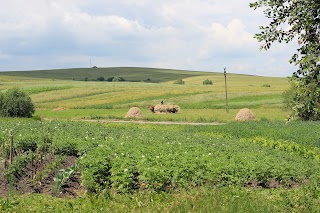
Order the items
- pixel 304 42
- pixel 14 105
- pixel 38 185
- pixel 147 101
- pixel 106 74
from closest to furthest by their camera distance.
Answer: pixel 304 42, pixel 38 185, pixel 14 105, pixel 147 101, pixel 106 74

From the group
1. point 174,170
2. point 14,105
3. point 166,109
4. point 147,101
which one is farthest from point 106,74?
point 174,170

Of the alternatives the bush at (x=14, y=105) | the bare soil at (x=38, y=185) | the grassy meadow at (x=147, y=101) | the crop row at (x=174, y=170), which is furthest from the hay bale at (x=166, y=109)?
the bare soil at (x=38, y=185)

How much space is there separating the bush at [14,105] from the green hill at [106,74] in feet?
304

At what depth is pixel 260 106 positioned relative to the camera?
63750 millimetres

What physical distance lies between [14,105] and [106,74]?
108580 mm

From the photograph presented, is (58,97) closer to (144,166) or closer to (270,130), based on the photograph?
(270,130)

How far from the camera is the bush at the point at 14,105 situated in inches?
1864

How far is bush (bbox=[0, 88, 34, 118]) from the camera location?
47344 mm

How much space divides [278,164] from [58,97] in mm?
72042

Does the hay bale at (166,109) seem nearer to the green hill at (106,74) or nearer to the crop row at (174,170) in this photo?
the crop row at (174,170)

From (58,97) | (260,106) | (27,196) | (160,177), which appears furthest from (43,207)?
(58,97)

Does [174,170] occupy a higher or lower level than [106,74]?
lower

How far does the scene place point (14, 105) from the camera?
47.3 m

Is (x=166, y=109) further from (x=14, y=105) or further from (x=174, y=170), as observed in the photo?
(x=174, y=170)
